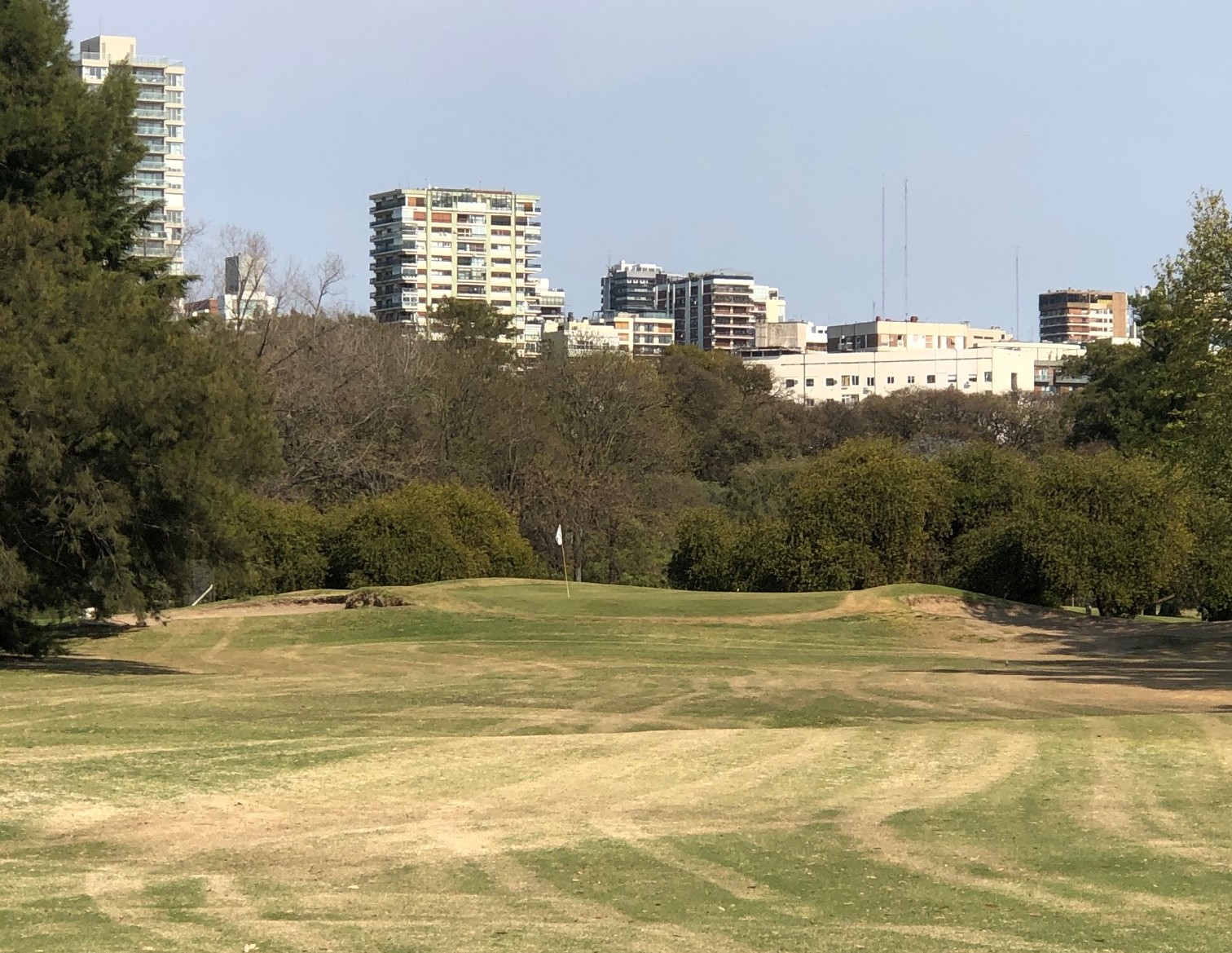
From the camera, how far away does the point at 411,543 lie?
139 ft

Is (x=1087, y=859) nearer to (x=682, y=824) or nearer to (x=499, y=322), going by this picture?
(x=682, y=824)

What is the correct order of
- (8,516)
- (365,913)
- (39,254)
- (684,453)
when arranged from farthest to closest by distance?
(684,453), (39,254), (8,516), (365,913)

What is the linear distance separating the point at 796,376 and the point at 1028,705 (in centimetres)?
12382

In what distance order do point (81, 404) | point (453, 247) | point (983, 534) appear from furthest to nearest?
point (453, 247)
point (983, 534)
point (81, 404)

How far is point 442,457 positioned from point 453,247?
136 metres

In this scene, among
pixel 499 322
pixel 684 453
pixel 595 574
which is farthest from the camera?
pixel 499 322

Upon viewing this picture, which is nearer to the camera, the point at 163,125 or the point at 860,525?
the point at 860,525

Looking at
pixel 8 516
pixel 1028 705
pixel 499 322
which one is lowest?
pixel 1028 705

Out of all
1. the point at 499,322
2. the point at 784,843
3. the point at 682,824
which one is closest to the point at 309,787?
the point at 682,824

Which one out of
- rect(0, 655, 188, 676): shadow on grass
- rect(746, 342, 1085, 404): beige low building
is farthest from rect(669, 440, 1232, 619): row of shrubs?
rect(746, 342, 1085, 404): beige low building

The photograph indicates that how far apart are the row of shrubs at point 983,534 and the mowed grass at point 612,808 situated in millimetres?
12875

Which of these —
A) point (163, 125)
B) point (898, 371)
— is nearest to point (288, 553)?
point (898, 371)

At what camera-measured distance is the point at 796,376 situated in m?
144

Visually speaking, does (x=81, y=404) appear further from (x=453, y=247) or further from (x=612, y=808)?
(x=453, y=247)
